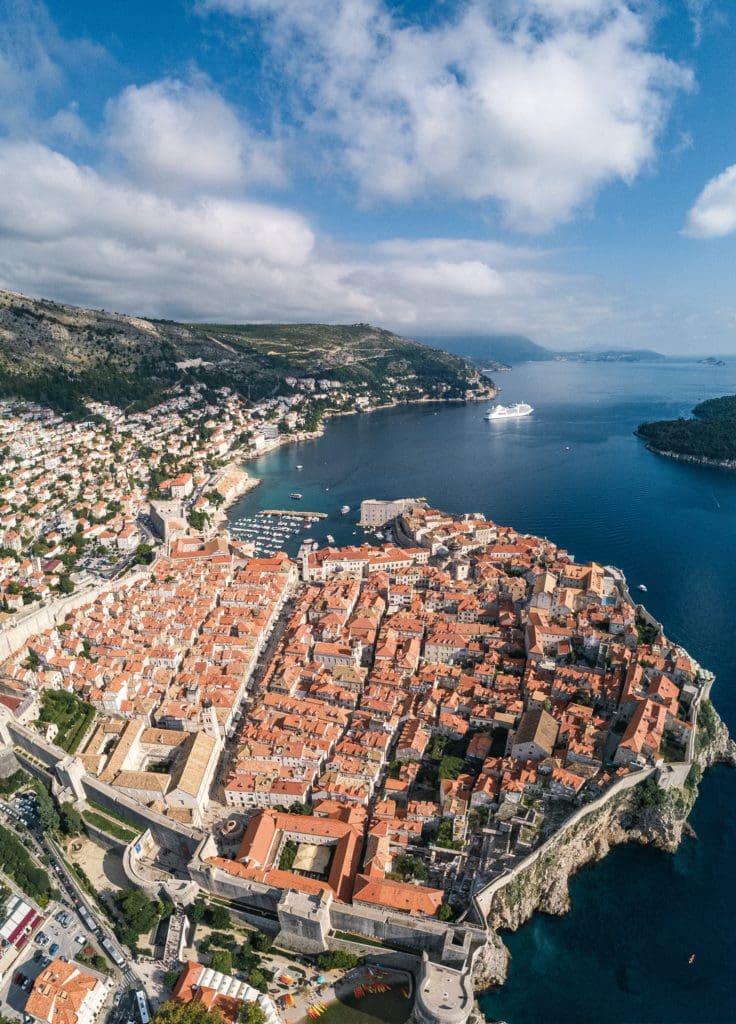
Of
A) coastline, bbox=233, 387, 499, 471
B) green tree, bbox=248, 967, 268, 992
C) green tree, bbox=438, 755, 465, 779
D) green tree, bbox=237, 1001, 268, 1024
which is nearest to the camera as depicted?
green tree, bbox=237, 1001, 268, 1024

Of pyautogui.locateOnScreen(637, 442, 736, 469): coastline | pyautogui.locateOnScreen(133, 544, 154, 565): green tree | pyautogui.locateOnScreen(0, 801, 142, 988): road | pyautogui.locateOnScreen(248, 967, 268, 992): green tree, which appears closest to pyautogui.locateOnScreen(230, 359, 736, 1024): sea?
pyautogui.locateOnScreen(637, 442, 736, 469): coastline

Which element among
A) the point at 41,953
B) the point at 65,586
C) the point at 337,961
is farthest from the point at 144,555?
the point at 337,961

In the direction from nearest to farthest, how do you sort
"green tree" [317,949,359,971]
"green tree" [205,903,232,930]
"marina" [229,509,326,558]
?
1. "green tree" [317,949,359,971]
2. "green tree" [205,903,232,930]
3. "marina" [229,509,326,558]

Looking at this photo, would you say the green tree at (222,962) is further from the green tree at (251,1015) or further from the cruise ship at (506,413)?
the cruise ship at (506,413)

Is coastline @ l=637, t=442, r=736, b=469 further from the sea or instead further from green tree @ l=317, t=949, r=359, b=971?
green tree @ l=317, t=949, r=359, b=971

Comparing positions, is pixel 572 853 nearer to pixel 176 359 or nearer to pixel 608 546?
pixel 608 546

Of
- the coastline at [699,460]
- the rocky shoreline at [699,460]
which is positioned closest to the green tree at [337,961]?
the coastline at [699,460]

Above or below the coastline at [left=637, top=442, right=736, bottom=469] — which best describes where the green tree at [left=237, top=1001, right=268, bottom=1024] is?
below
